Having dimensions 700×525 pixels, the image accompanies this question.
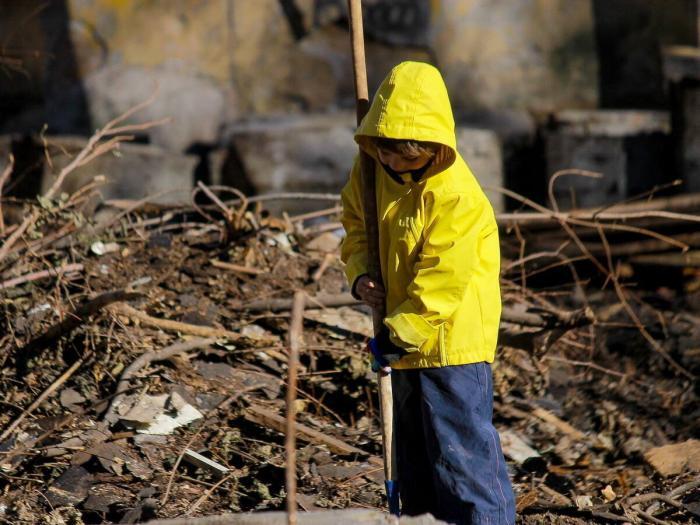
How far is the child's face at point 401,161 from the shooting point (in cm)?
287

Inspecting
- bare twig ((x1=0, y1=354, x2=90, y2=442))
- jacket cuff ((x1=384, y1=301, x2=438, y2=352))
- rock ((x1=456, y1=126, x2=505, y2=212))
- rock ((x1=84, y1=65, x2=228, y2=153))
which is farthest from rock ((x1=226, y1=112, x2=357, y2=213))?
jacket cuff ((x1=384, y1=301, x2=438, y2=352))

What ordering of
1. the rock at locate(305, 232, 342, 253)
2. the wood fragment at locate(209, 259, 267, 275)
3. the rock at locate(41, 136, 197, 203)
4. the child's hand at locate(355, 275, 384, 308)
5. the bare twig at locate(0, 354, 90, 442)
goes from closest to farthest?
1. the child's hand at locate(355, 275, 384, 308)
2. the bare twig at locate(0, 354, 90, 442)
3. the wood fragment at locate(209, 259, 267, 275)
4. the rock at locate(305, 232, 342, 253)
5. the rock at locate(41, 136, 197, 203)

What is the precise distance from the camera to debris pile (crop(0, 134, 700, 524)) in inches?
141

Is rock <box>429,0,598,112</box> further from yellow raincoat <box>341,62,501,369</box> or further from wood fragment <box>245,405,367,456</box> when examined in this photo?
yellow raincoat <box>341,62,501,369</box>

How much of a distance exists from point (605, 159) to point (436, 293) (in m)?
4.23

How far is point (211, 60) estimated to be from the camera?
6.82 m

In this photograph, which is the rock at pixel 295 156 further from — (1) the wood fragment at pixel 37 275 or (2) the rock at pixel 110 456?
(2) the rock at pixel 110 456

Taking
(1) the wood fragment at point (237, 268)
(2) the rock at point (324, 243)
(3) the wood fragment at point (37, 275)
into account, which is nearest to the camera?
(3) the wood fragment at point (37, 275)

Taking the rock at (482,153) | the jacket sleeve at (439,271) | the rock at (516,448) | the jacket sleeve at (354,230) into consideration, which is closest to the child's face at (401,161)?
the jacket sleeve at (439,271)

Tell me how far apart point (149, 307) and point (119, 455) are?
0.90 meters

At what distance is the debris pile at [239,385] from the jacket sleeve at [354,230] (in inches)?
36.9

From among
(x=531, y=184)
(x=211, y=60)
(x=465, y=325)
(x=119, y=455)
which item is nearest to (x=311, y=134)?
(x=211, y=60)

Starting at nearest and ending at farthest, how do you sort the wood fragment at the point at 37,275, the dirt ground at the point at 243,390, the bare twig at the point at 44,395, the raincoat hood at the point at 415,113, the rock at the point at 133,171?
1. the raincoat hood at the point at 415,113
2. the dirt ground at the point at 243,390
3. the bare twig at the point at 44,395
4. the wood fragment at the point at 37,275
5. the rock at the point at 133,171

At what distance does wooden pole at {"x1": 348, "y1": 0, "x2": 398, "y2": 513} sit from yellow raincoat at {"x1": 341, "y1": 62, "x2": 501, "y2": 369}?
39 millimetres
